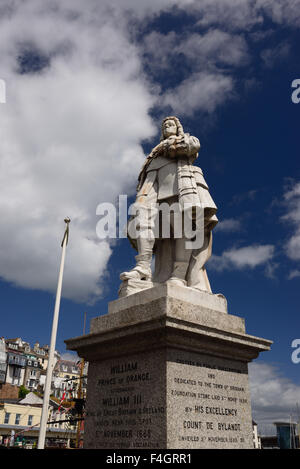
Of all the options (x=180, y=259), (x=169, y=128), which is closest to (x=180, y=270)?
(x=180, y=259)

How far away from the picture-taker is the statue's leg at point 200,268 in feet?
23.0

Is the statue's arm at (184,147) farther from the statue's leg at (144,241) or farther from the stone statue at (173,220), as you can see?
the statue's leg at (144,241)

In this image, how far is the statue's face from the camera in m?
8.45

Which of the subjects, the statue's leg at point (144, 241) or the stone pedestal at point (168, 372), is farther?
the statue's leg at point (144, 241)

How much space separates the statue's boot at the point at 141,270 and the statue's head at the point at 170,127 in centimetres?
271

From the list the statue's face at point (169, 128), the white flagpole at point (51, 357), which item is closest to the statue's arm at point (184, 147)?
the statue's face at point (169, 128)

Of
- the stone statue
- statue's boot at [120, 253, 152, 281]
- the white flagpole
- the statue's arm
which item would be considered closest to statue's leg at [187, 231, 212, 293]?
the stone statue

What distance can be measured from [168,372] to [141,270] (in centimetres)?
201

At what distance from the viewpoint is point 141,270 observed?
7.00 metres

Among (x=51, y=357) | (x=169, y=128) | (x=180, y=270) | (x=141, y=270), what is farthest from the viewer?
(x=51, y=357)

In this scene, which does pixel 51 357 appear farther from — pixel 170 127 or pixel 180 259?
pixel 170 127

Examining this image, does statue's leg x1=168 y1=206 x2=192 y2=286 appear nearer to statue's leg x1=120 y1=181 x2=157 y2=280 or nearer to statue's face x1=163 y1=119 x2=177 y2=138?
statue's leg x1=120 y1=181 x2=157 y2=280

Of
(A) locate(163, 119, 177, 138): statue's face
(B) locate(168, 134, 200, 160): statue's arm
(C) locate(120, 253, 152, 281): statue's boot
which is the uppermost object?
(A) locate(163, 119, 177, 138): statue's face
